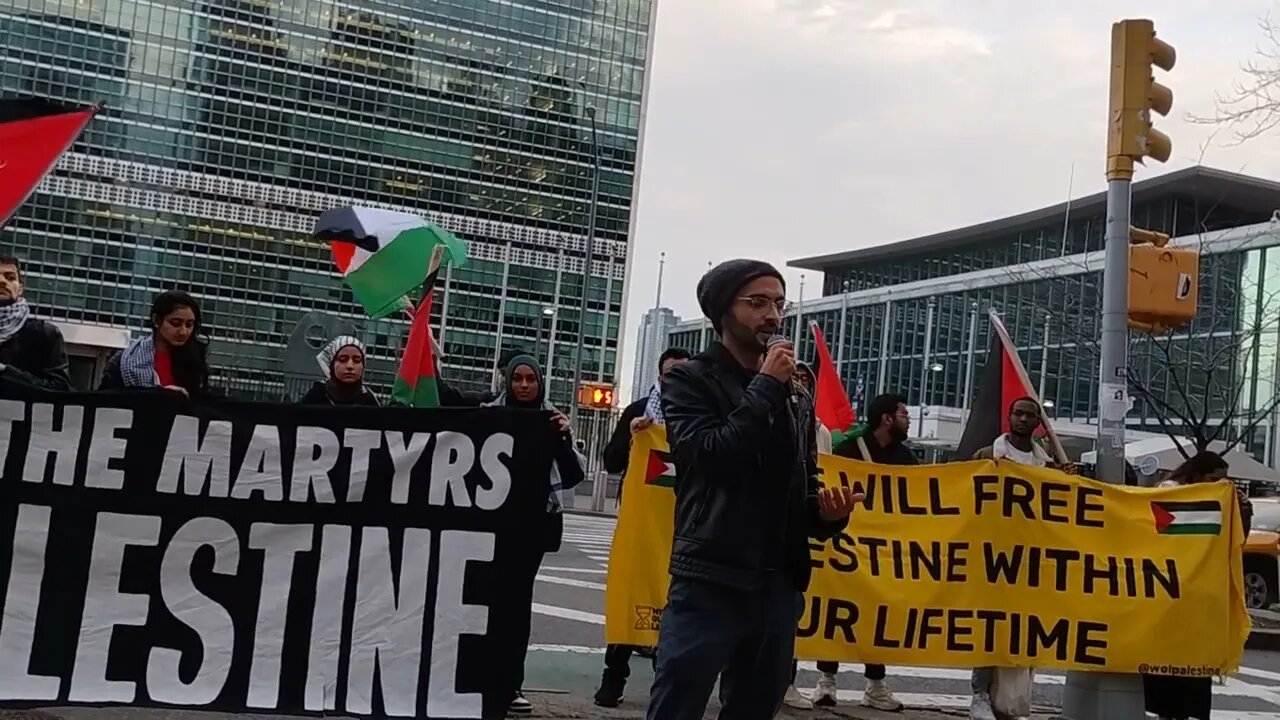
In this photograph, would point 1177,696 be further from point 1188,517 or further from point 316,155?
point 316,155

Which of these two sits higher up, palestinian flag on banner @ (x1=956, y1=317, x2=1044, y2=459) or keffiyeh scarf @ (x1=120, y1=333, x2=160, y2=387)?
palestinian flag on banner @ (x1=956, y1=317, x2=1044, y2=459)

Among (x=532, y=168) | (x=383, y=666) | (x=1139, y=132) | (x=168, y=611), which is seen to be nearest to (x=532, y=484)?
(x=383, y=666)

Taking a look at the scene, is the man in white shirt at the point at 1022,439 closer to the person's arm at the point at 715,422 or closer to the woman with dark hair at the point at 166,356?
the person's arm at the point at 715,422

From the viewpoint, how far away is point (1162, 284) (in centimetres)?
731

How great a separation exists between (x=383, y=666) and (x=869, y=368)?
71705mm

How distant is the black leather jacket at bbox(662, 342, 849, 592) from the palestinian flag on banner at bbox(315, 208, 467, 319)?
218 inches

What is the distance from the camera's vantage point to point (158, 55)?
10894 centimetres

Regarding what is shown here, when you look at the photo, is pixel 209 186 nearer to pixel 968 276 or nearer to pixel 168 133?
pixel 168 133

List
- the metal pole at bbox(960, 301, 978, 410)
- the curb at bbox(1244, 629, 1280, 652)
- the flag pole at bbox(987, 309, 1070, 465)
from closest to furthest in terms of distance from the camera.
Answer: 1. the flag pole at bbox(987, 309, 1070, 465)
2. the curb at bbox(1244, 629, 1280, 652)
3. the metal pole at bbox(960, 301, 978, 410)

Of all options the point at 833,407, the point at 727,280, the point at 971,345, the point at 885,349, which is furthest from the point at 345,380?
the point at 885,349

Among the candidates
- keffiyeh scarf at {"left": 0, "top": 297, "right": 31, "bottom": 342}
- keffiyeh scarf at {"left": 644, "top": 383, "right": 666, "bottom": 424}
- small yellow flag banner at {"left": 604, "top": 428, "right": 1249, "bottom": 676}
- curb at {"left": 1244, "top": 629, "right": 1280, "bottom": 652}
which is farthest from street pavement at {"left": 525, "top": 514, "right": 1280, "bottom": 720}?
keffiyeh scarf at {"left": 0, "top": 297, "right": 31, "bottom": 342}

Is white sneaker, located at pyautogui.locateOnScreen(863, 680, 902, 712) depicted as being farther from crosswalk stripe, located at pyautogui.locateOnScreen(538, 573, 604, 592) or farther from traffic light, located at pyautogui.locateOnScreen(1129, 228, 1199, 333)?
crosswalk stripe, located at pyautogui.locateOnScreen(538, 573, 604, 592)

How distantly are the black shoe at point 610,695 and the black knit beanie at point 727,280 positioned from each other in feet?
11.0

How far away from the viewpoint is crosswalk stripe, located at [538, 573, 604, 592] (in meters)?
12.2
